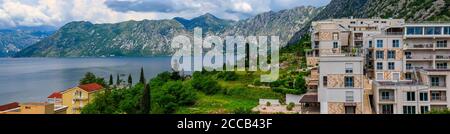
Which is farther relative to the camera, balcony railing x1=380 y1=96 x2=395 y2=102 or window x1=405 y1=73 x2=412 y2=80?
window x1=405 y1=73 x2=412 y2=80

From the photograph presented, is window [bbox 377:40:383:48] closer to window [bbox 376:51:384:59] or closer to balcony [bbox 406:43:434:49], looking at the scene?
window [bbox 376:51:384:59]

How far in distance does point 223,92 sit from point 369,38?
7165 millimetres

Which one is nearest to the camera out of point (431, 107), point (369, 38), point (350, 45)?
point (431, 107)

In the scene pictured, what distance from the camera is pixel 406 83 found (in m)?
16.7

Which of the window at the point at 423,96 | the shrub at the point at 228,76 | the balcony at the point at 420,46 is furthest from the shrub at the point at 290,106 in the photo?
the shrub at the point at 228,76

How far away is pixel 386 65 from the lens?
21234mm

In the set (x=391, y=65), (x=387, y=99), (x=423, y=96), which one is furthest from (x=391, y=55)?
(x=387, y=99)

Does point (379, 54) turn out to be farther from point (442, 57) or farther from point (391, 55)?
point (442, 57)

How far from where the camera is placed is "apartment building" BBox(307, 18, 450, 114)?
16.1 metres

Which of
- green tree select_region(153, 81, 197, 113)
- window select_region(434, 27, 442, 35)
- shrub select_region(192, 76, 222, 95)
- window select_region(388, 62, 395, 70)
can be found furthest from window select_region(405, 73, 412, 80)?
green tree select_region(153, 81, 197, 113)

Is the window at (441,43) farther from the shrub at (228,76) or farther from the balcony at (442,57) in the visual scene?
the shrub at (228,76)
